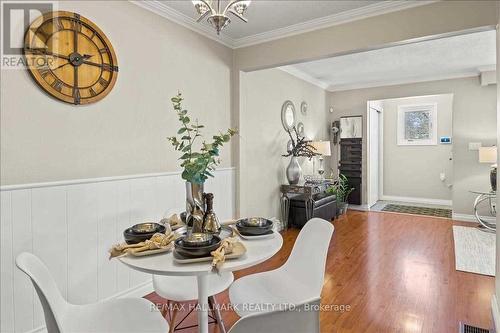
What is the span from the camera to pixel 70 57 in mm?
2131

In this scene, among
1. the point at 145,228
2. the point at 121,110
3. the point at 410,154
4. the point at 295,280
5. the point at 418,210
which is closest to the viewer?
the point at 145,228

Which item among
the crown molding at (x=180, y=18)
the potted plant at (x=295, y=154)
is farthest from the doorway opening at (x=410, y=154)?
the crown molding at (x=180, y=18)

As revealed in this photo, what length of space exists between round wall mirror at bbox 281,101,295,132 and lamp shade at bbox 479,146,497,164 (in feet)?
9.82

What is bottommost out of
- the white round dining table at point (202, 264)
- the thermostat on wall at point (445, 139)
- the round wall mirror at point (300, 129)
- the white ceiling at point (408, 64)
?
the white round dining table at point (202, 264)

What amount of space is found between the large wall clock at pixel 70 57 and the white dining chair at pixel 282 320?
1.98 meters

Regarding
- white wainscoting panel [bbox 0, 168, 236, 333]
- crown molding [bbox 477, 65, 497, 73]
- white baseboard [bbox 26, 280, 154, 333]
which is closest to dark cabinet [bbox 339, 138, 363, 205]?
crown molding [bbox 477, 65, 497, 73]

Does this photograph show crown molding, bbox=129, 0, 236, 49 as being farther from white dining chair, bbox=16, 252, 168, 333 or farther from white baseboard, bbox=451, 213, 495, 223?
white baseboard, bbox=451, 213, 495, 223

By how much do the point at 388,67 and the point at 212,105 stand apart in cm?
336

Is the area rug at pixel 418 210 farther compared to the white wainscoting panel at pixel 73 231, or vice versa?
the area rug at pixel 418 210

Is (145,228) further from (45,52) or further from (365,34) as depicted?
(365,34)

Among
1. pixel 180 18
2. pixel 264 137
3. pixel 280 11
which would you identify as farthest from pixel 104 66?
pixel 264 137

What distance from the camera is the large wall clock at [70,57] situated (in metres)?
1.97

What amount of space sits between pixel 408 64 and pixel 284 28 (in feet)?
9.08

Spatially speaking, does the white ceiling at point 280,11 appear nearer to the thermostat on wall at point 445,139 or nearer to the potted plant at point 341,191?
the potted plant at point 341,191
